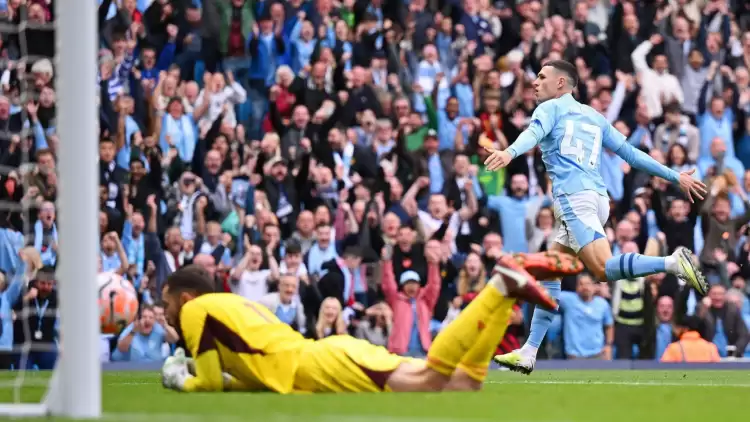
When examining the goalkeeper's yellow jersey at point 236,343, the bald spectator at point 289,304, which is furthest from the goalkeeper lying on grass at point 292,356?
the bald spectator at point 289,304

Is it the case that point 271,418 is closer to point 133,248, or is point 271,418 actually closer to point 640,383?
point 640,383

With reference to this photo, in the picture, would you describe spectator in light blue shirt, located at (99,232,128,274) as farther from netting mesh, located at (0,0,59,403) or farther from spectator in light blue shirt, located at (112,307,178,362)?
netting mesh, located at (0,0,59,403)

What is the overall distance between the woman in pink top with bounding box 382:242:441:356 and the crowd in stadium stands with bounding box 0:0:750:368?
26mm

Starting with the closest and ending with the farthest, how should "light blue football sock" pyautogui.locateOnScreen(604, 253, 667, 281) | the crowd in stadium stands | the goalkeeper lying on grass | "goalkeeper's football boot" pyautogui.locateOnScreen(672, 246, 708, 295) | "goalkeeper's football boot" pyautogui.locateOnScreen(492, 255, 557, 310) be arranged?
"goalkeeper's football boot" pyautogui.locateOnScreen(492, 255, 557, 310)
the goalkeeper lying on grass
"goalkeeper's football boot" pyautogui.locateOnScreen(672, 246, 708, 295)
"light blue football sock" pyautogui.locateOnScreen(604, 253, 667, 281)
the crowd in stadium stands

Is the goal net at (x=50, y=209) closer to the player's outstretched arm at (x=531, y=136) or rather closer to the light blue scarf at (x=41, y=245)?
the light blue scarf at (x=41, y=245)

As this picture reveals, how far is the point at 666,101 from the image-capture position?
21391 mm

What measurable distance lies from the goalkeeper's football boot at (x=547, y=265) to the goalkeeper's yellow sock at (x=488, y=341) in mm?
374

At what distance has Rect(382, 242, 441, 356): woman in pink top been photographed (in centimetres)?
1766

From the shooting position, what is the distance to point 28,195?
35.0 feet

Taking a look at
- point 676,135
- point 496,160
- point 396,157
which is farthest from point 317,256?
point 496,160

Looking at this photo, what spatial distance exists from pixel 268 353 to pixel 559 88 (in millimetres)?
3800

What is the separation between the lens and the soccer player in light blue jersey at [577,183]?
11531mm

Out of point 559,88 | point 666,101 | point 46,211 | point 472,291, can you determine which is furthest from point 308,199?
point 46,211

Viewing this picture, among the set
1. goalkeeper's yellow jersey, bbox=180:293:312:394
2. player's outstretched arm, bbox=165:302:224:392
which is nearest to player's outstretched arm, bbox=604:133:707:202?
goalkeeper's yellow jersey, bbox=180:293:312:394
